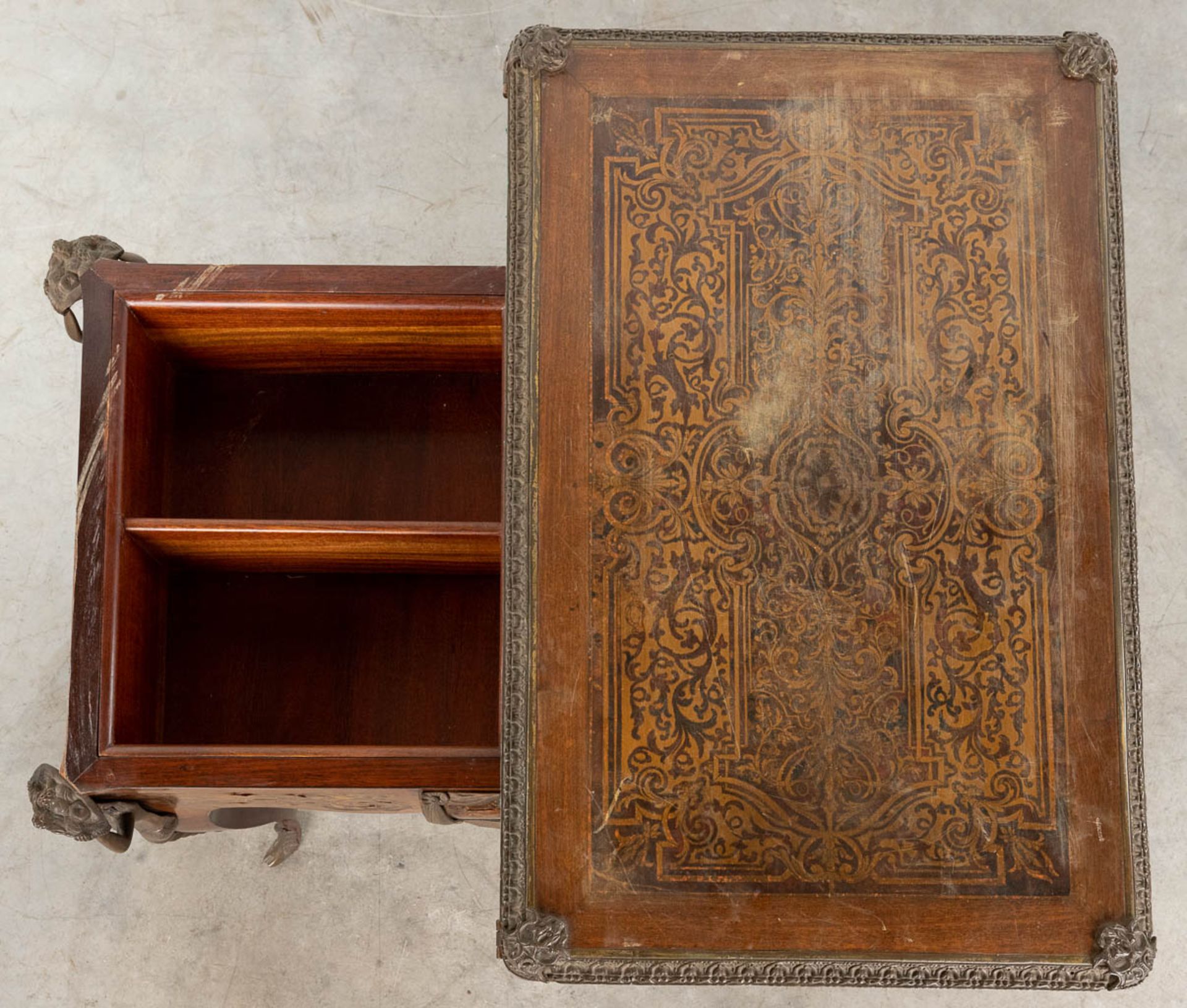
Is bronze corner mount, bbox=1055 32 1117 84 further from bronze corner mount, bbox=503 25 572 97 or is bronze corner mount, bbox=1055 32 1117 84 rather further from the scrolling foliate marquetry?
bronze corner mount, bbox=503 25 572 97

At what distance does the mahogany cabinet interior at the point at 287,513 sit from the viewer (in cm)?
164

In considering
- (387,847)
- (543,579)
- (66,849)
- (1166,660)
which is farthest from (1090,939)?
(66,849)

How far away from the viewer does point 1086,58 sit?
1.44 m

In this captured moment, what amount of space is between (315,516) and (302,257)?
0.78m

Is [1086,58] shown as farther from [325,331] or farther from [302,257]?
[302,257]

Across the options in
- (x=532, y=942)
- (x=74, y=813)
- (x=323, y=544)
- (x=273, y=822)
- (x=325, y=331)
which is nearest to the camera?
(x=532, y=942)

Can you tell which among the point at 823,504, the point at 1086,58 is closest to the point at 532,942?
the point at 823,504

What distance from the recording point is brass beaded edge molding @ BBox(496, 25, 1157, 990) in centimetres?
133

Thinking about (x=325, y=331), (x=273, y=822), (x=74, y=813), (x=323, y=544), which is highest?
(x=325, y=331)

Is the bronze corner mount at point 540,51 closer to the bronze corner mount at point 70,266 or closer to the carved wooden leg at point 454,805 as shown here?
the bronze corner mount at point 70,266

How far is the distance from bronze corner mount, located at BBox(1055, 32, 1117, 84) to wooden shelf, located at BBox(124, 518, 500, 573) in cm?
110

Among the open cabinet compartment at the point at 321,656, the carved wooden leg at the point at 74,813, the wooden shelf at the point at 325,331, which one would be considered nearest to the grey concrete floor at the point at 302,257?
the open cabinet compartment at the point at 321,656

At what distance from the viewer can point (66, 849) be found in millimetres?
2209

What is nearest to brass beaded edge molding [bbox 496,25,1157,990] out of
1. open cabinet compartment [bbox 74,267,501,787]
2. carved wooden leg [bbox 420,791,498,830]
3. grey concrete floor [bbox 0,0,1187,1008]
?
carved wooden leg [bbox 420,791,498,830]
